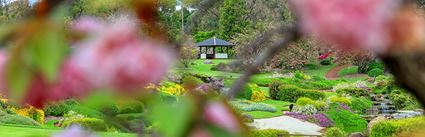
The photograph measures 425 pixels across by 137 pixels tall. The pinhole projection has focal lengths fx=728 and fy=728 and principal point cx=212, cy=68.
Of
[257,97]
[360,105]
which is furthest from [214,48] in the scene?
[360,105]

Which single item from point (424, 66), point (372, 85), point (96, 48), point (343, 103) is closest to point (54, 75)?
point (96, 48)

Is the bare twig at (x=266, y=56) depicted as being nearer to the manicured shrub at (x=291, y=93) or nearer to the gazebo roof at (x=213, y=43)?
the manicured shrub at (x=291, y=93)

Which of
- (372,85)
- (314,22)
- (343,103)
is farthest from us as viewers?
(372,85)

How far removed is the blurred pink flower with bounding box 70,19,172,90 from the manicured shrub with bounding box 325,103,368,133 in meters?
10.3

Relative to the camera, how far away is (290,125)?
10367 mm

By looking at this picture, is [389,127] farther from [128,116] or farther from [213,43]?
[213,43]

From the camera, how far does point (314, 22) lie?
0.86ft

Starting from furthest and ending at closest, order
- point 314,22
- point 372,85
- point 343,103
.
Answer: point 372,85
point 343,103
point 314,22

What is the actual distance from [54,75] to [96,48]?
21 millimetres

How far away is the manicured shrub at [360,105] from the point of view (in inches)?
495

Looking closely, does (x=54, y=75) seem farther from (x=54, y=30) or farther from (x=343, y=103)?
(x=343, y=103)

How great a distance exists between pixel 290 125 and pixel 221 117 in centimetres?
1016

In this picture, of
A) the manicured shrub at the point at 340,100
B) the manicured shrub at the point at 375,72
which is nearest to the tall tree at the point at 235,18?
the manicured shrub at the point at 375,72

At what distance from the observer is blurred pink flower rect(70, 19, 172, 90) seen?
30 centimetres
